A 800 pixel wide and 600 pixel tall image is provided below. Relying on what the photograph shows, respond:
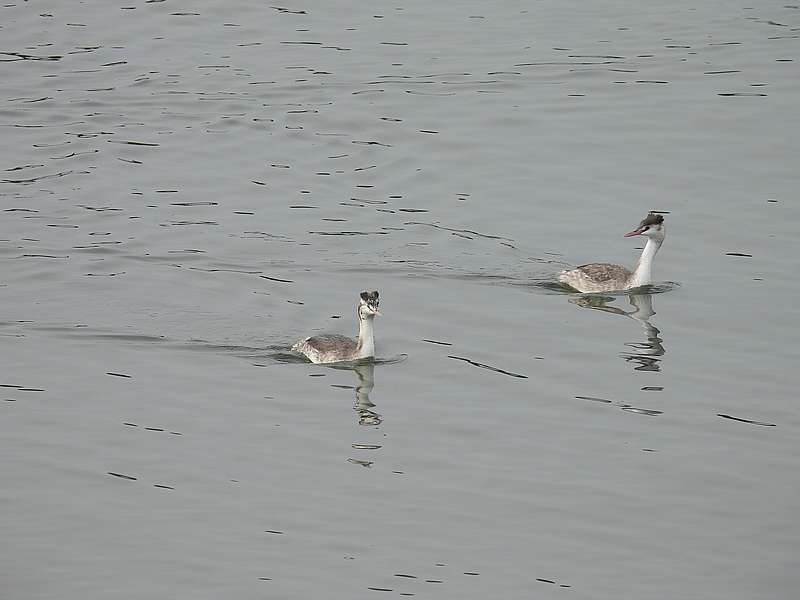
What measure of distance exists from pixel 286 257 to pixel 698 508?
11199mm

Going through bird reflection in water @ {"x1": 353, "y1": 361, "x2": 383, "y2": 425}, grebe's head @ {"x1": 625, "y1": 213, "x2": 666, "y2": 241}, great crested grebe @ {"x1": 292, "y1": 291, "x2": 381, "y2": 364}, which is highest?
grebe's head @ {"x1": 625, "y1": 213, "x2": 666, "y2": 241}

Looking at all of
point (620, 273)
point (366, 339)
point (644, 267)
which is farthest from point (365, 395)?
point (644, 267)

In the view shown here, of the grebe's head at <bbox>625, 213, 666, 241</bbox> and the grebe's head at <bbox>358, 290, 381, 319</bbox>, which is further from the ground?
the grebe's head at <bbox>625, 213, 666, 241</bbox>

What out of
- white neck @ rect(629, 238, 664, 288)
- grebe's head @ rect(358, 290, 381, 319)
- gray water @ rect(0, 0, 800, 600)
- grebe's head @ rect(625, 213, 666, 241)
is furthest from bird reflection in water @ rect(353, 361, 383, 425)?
grebe's head @ rect(625, 213, 666, 241)

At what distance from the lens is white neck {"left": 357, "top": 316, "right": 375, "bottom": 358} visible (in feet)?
66.1

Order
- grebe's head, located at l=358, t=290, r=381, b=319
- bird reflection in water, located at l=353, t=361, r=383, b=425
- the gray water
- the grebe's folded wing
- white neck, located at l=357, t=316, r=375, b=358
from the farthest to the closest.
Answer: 1. the grebe's folded wing
2. white neck, located at l=357, t=316, r=375, b=358
3. grebe's head, located at l=358, t=290, r=381, b=319
4. bird reflection in water, located at l=353, t=361, r=383, b=425
5. the gray water

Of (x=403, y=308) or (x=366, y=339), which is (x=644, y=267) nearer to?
(x=403, y=308)

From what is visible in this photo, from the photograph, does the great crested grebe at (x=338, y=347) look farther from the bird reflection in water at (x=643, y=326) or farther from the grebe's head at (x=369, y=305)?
the bird reflection in water at (x=643, y=326)

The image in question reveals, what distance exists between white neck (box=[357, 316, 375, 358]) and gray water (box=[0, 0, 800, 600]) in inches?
12.2

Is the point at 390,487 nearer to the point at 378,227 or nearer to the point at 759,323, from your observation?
the point at 759,323

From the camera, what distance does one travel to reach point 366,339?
66.5ft

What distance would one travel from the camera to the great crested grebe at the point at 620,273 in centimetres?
2312

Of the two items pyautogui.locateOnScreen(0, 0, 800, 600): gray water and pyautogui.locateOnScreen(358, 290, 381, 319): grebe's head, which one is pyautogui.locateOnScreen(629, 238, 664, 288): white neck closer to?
pyautogui.locateOnScreen(0, 0, 800, 600): gray water

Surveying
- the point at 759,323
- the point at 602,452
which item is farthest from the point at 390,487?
the point at 759,323
